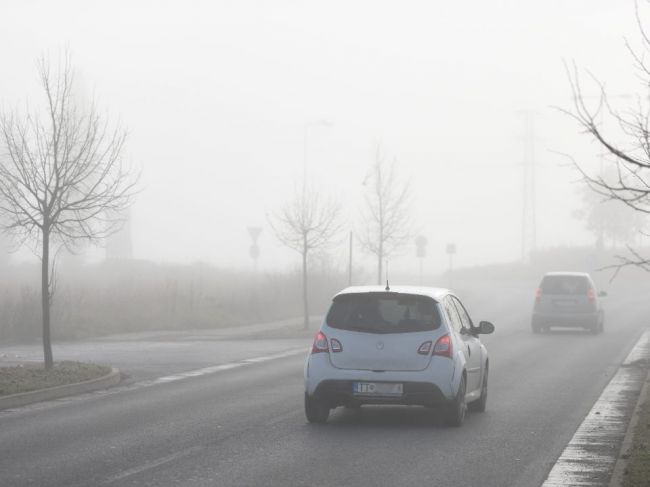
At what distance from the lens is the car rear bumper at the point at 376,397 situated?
13.1 metres

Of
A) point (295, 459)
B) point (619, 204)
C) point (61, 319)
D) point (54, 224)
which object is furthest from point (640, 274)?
point (295, 459)

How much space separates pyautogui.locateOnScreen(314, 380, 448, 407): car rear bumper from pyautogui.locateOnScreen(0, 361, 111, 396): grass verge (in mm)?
5062

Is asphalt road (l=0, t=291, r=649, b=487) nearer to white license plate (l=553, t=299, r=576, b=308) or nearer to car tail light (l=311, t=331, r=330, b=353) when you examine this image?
car tail light (l=311, t=331, r=330, b=353)

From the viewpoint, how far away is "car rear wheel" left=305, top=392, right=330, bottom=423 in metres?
13.4

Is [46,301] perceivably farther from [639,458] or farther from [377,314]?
[639,458]

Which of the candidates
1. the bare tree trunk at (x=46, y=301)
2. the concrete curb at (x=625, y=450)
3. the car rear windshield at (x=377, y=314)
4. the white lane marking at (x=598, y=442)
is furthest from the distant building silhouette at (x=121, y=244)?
the concrete curb at (x=625, y=450)

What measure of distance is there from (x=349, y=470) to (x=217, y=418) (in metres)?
4.15

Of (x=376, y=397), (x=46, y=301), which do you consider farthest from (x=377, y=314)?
(x=46, y=301)

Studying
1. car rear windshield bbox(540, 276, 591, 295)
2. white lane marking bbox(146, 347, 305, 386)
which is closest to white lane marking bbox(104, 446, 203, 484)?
white lane marking bbox(146, 347, 305, 386)

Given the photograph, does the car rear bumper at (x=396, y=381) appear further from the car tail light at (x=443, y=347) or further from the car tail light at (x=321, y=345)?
the car tail light at (x=321, y=345)

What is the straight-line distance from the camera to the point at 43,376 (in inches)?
719

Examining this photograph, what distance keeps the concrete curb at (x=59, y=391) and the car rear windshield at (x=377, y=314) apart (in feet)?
15.6

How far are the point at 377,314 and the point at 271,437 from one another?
2038mm

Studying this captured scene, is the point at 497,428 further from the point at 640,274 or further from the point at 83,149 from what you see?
the point at 640,274
